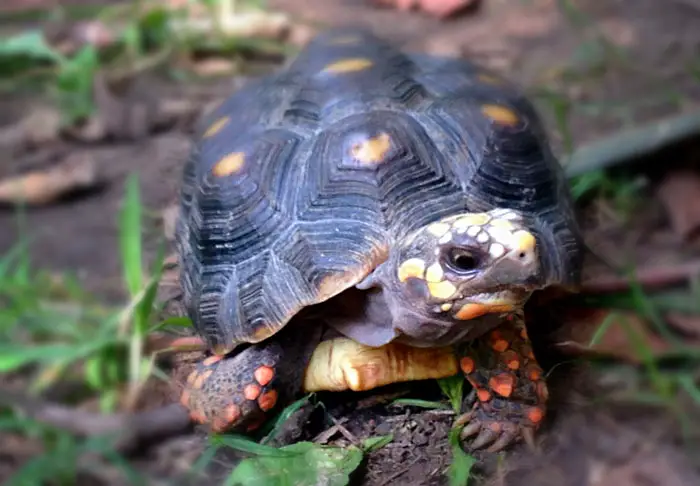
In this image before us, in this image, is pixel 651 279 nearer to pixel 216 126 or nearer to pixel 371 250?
pixel 371 250

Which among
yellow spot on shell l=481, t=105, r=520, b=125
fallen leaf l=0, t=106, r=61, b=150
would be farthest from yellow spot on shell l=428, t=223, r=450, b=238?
fallen leaf l=0, t=106, r=61, b=150

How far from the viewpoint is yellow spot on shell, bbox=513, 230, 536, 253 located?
3.09ft

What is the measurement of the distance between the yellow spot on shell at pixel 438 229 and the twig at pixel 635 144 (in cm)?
108

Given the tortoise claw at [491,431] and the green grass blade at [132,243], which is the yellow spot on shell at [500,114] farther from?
the green grass blade at [132,243]

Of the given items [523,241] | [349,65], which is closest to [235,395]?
[523,241]

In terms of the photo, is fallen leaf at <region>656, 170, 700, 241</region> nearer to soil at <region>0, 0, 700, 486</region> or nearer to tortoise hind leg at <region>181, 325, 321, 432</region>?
soil at <region>0, 0, 700, 486</region>

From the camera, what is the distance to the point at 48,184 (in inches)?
89.8

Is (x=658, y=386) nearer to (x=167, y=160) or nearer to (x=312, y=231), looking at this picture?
(x=312, y=231)

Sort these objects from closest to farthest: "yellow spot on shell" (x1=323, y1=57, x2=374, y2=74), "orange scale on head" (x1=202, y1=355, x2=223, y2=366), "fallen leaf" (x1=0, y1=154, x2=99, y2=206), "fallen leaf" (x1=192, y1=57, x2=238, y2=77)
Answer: "orange scale on head" (x1=202, y1=355, x2=223, y2=366), "yellow spot on shell" (x1=323, y1=57, x2=374, y2=74), "fallen leaf" (x1=0, y1=154, x2=99, y2=206), "fallen leaf" (x1=192, y1=57, x2=238, y2=77)

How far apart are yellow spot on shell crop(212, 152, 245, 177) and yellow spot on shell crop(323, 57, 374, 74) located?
263 millimetres

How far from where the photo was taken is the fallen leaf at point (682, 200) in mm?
1834

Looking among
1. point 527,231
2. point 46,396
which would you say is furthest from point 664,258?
point 46,396

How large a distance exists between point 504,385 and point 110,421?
2.00 ft

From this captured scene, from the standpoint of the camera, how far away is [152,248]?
1.63 meters
